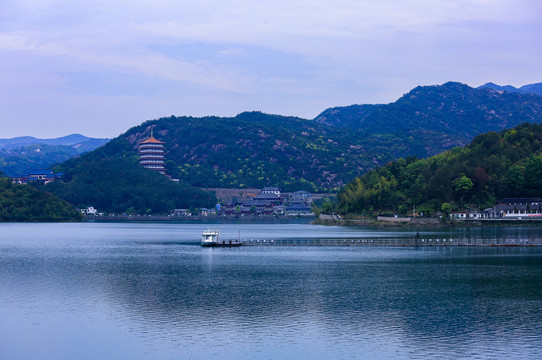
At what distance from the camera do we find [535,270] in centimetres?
6012

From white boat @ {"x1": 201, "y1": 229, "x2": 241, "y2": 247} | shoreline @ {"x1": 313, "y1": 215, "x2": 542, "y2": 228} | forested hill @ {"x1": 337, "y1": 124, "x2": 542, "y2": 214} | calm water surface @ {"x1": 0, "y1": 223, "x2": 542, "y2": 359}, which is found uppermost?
forested hill @ {"x1": 337, "y1": 124, "x2": 542, "y2": 214}

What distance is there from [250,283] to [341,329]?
17721mm

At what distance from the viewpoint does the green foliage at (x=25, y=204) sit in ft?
554

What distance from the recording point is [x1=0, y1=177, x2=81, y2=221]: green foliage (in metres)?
169

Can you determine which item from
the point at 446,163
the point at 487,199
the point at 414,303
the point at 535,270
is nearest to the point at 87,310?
the point at 414,303

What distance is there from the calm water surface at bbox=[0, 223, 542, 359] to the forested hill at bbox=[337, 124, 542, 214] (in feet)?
180

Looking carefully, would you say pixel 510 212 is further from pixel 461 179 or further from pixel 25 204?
pixel 25 204

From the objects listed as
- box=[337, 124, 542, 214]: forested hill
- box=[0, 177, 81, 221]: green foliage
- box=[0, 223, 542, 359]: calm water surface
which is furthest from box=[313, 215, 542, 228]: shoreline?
box=[0, 177, 81, 221]: green foliage

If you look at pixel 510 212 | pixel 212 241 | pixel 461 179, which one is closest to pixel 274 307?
pixel 212 241

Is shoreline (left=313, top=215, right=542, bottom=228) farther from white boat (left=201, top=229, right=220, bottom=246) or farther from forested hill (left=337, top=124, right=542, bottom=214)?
white boat (left=201, top=229, right=220, bottom=246)

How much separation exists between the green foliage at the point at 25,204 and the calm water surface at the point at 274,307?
10031 centimetres

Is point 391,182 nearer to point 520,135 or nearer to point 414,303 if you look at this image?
point 520,135

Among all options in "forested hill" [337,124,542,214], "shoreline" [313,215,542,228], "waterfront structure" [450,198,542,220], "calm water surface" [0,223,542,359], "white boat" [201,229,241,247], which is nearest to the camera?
"calm water surface" [0,223,542,359]

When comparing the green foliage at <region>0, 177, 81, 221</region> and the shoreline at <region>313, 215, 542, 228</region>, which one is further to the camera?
the green foliage at <region>0, 177, 81, 221</region>
